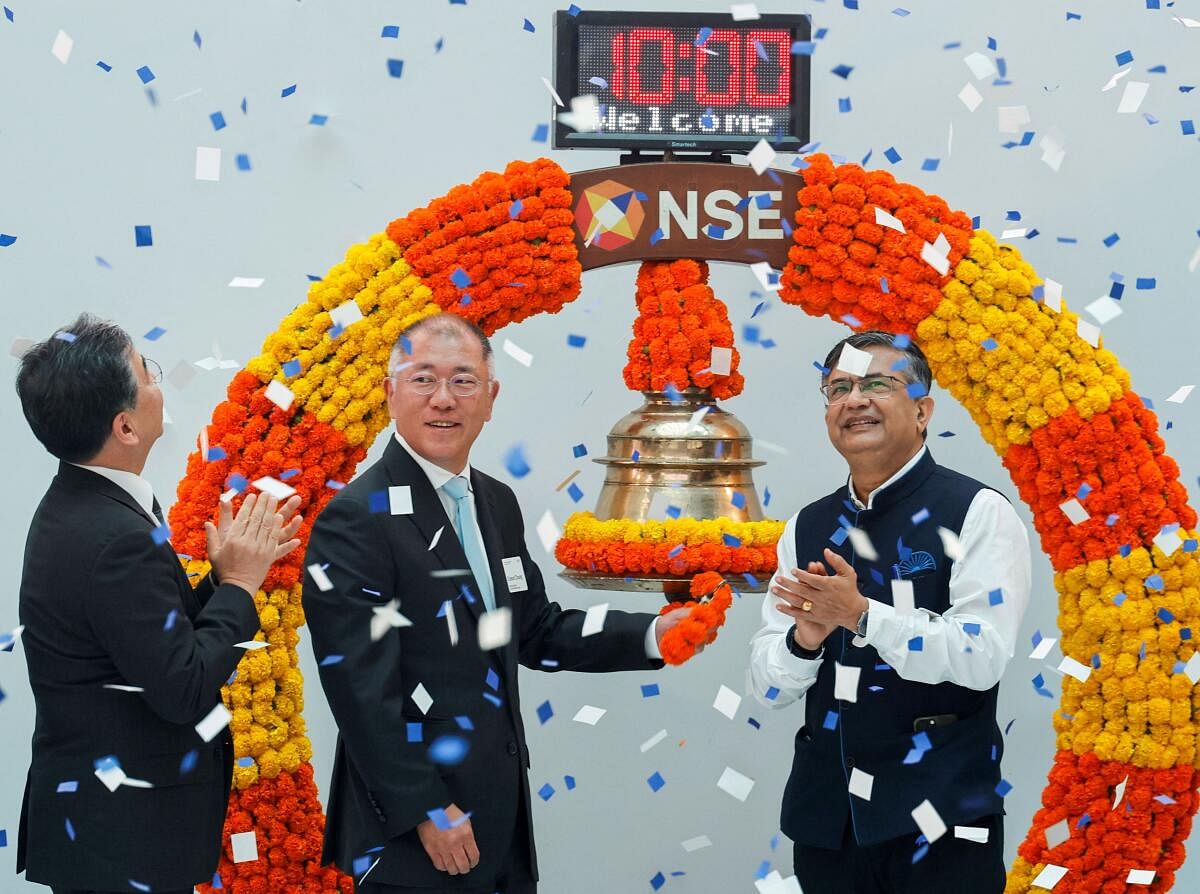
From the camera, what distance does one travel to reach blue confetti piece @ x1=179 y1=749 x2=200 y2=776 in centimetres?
316

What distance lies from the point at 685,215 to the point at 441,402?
96 centimetres

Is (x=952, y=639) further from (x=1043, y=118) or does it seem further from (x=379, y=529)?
(x=1043, y=118)

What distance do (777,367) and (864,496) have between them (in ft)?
6.38

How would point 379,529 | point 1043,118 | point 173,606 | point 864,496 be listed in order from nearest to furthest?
point 173,606
point 379,529
point 864,496
point 1043,118

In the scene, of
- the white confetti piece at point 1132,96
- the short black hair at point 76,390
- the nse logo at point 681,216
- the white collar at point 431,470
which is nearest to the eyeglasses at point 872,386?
the nse logo at point 681,216

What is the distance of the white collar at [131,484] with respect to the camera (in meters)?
3.14

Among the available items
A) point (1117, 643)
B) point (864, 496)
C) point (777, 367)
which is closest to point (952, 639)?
point (864, 496)

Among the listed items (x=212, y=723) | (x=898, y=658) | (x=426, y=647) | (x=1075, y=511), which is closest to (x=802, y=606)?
(x=898, y=658)

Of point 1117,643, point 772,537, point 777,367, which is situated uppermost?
point 777,367

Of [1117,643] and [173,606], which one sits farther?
[1117,643]

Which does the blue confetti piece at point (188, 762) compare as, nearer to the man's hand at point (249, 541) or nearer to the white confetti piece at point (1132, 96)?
the man's hand at point (249, 541)

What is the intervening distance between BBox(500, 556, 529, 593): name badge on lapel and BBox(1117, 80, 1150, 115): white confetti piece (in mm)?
3105

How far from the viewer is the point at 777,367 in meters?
5.53

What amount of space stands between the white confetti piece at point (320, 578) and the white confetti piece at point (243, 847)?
37.9 inches
